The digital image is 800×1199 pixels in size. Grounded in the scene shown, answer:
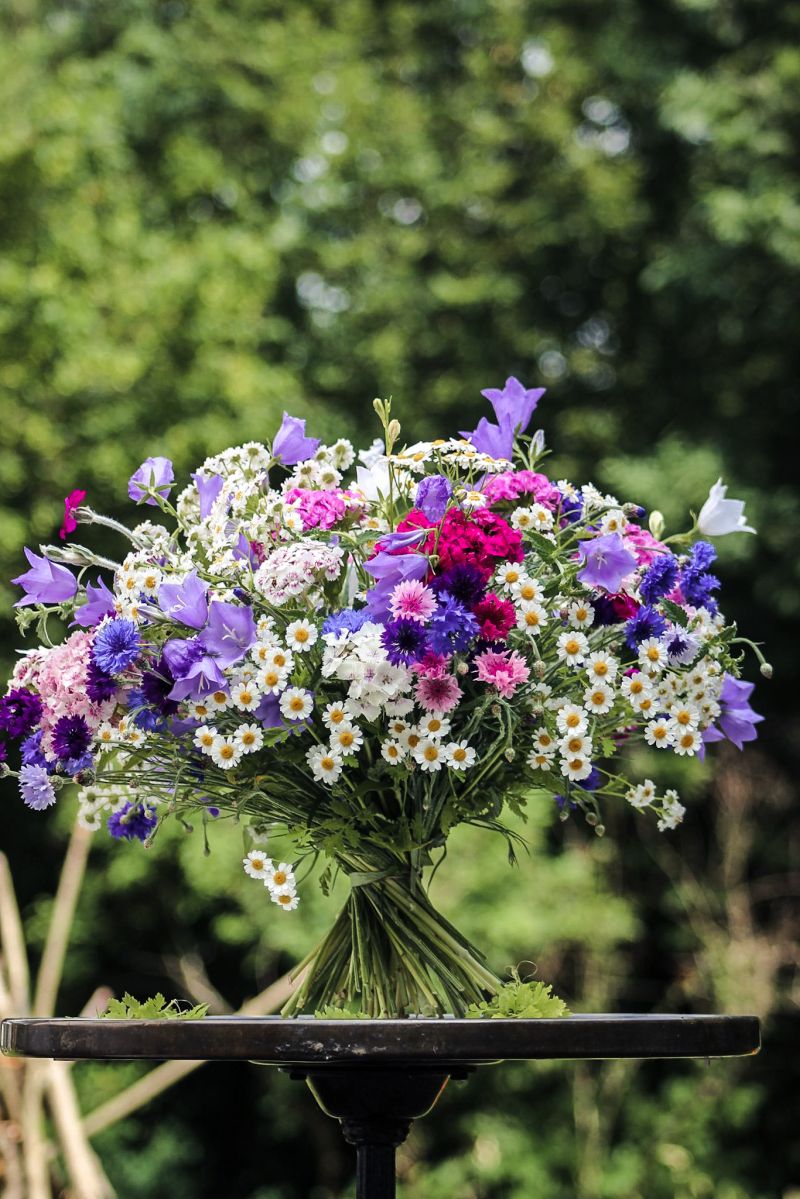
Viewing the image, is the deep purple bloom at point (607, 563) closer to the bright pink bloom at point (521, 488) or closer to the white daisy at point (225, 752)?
the bright pink bloom at point (521, 488)

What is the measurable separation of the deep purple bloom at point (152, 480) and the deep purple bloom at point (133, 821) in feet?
1.02

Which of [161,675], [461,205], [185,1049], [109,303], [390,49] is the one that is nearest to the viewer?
[185,1049]

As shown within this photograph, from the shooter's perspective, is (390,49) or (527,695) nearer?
(527,695)

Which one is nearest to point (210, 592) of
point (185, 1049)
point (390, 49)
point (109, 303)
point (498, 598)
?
point (498, 598)

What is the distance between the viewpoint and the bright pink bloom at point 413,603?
1.28 meters

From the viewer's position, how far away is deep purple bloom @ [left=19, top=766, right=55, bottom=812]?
1384mm

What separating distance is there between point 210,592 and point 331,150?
7.26 metres

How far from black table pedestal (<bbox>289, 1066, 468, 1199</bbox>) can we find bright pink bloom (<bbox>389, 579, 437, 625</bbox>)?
0.40 m

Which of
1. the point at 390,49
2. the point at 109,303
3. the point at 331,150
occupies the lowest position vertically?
the point at 109,303

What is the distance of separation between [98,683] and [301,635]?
7.4 inches

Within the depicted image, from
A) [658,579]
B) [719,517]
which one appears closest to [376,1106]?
[658,579]

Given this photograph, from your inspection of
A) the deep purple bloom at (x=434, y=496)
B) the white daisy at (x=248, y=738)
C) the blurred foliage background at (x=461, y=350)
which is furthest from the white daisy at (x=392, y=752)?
the blurred foliage background at (x=461, y=350)

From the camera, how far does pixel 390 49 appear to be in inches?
340

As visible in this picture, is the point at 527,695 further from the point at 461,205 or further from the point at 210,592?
the point at 461,205
